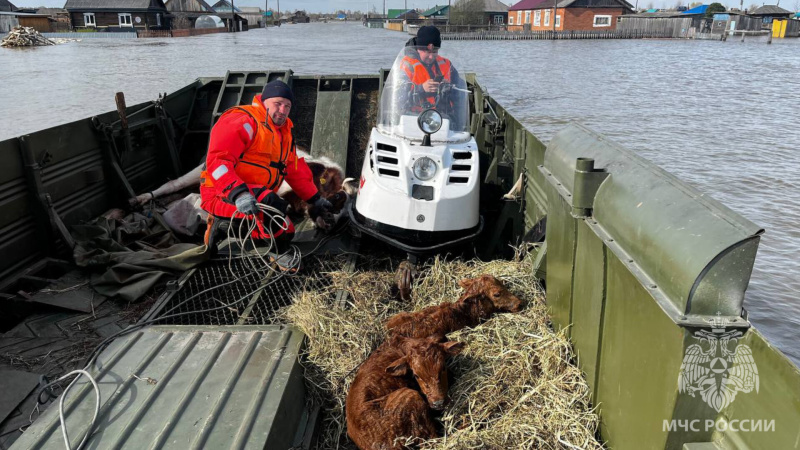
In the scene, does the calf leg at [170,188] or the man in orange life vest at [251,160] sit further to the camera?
the calf leg at [170,188]

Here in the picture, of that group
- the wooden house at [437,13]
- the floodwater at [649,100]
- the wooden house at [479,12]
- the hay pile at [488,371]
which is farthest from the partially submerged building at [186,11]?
the hay pile at [488,371]

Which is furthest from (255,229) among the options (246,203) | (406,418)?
(406,418)

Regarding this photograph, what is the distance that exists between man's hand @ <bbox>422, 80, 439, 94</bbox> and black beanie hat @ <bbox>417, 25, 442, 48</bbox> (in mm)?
902

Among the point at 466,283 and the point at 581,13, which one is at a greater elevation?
the point at 581,13

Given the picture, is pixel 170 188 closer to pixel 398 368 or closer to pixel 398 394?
pixel 398 368

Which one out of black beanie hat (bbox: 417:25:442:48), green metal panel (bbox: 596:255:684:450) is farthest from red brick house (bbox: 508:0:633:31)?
green metal panel (bbox: 596:255:684:450)

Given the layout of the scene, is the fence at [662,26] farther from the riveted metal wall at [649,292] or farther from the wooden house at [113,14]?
the riveted metal wall at [649,292]

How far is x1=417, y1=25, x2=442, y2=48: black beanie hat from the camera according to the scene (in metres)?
6.73

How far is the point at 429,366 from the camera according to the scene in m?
3.29

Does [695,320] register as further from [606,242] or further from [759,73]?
[759,73]

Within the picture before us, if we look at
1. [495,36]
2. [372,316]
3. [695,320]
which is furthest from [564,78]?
[495,36]

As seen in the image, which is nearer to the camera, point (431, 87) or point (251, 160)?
point (251, 160)

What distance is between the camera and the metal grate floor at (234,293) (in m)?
4.42

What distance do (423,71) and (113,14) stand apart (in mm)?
64983
